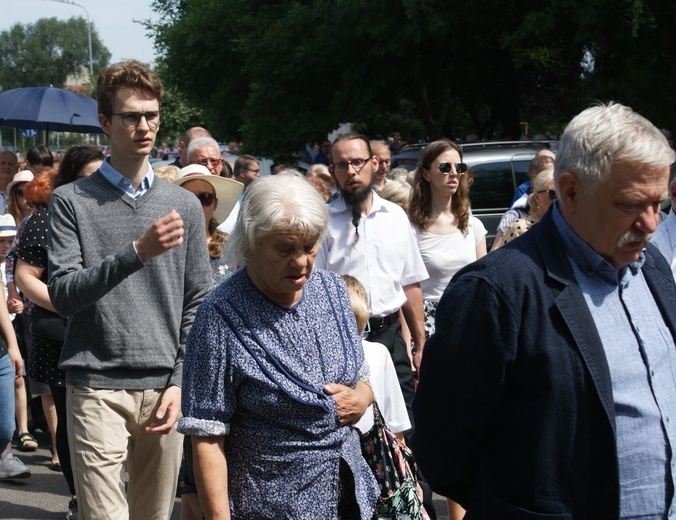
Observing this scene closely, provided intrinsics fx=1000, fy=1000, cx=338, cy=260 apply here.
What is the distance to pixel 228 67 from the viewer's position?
20.0 metres

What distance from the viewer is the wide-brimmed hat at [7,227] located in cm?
770

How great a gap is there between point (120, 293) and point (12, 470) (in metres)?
3.75

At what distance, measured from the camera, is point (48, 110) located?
12.2 m

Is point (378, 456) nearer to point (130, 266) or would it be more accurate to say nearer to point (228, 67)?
point (130, 266)

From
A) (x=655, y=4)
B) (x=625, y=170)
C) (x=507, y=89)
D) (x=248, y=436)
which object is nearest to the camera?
(x=625, y=170)

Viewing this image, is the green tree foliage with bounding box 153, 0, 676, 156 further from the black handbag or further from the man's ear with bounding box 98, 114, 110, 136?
the man's ear with bounding box 98, 114, 110, 136

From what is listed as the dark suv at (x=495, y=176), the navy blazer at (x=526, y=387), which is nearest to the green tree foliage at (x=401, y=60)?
the dark suv at (x=495, y=176)

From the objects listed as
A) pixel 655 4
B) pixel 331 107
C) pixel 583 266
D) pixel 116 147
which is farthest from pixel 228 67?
pixel 583 266

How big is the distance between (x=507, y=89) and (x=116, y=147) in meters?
16.4

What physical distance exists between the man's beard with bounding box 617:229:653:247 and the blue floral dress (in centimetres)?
102

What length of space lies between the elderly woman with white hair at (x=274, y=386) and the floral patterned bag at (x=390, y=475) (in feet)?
0.22

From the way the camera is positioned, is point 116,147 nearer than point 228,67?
Yes

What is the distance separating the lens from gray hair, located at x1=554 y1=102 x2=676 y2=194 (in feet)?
8.12

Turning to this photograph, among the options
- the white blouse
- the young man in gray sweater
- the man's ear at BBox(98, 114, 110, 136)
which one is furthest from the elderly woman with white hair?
the white blouse
